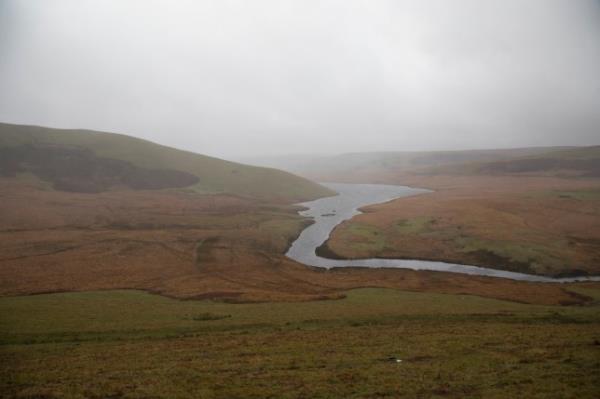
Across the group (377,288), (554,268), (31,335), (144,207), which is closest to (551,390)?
(377,288)

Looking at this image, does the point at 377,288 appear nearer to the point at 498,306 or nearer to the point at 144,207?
the point at 498,306

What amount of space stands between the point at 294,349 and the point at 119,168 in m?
165

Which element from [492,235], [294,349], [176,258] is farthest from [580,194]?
[294,349]

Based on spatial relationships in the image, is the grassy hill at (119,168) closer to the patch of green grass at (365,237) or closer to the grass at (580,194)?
the patch of green grass at (365,237)

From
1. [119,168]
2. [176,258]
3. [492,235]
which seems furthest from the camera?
[119,168]

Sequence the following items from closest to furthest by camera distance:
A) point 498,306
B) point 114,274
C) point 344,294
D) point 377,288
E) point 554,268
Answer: point 498,306
point 344,294
point 377,288
point 114,274
point 554,268

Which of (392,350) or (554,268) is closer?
(392,350)

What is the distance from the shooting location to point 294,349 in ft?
87.0

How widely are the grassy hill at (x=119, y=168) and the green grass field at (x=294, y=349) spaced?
4835 inches

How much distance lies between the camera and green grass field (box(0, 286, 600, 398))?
20.1 m

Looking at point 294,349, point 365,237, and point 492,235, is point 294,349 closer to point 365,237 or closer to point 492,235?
point 365,237

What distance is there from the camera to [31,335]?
30.1 m

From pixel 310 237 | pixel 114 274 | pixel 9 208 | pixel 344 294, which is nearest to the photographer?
pixel 344 294

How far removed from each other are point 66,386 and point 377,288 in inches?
1549
